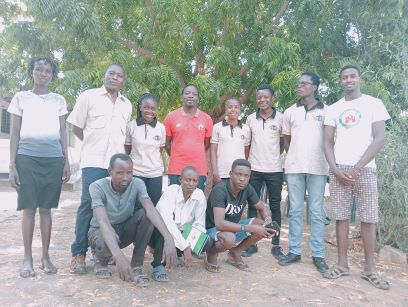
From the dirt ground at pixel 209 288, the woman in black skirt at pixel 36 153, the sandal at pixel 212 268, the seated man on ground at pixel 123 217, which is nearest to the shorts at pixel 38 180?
the woman in black skirt at pixel 36 153

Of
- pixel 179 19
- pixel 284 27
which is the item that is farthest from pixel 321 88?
pixel 179 19

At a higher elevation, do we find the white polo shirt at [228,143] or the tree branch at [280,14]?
the tree branch at [280,14]

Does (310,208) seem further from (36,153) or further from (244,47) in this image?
(244,47)

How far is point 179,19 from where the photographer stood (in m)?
6.00

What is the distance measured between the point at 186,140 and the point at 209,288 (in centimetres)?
158

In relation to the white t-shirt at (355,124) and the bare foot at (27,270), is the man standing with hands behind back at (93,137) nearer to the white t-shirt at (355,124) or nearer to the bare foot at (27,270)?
the bare foot at (27,270)

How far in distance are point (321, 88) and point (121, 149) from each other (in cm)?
378

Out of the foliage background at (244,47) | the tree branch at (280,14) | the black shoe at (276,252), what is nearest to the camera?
the black shoe at (276,252)

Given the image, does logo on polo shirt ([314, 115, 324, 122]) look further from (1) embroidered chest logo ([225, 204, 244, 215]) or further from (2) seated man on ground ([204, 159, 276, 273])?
(1) embroidered chest logo ([225, 204, 244, 215])

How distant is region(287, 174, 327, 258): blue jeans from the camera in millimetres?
4301

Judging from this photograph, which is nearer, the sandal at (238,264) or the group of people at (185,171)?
the group of people at (185,171)

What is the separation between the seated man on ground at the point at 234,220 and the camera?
13.0ft

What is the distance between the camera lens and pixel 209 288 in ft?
12.0

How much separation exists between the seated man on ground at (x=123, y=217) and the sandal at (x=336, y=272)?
1656 millimetres
